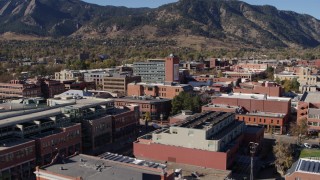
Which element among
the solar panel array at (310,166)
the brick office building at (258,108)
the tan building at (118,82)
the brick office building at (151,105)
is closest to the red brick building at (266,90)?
Answer: the brick office building at (258,108)

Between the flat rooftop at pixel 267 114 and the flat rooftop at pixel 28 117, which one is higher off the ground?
the flat rooftop at pixel 28 117

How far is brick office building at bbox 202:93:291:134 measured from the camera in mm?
64812

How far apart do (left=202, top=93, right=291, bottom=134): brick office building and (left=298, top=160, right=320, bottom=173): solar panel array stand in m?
25.1

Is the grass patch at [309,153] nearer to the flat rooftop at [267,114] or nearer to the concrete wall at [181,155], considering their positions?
the flat rooftop at [267,114]

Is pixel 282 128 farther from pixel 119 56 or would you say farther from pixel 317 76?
pixel 119 56

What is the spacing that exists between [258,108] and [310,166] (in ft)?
103

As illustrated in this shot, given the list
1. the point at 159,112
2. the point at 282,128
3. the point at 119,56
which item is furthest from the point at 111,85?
the point at 119,56

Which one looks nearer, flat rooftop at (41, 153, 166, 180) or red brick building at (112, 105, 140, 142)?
flat rooftop at (41, 153, 166, 180)

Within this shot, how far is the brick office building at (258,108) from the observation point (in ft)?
213

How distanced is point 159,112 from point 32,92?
31450 millimetres

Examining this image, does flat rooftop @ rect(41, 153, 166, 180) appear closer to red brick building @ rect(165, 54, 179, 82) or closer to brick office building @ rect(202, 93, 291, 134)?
brick office building @ rect(202, 93, 291, 134)

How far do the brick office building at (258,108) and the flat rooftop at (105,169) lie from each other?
3301 cm

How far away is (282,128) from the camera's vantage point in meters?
64.2

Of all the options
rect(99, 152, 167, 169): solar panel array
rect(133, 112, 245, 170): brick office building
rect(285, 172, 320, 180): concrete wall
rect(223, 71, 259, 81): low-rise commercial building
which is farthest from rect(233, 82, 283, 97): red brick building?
rect(99, 152, 167, 169): solar panel array
